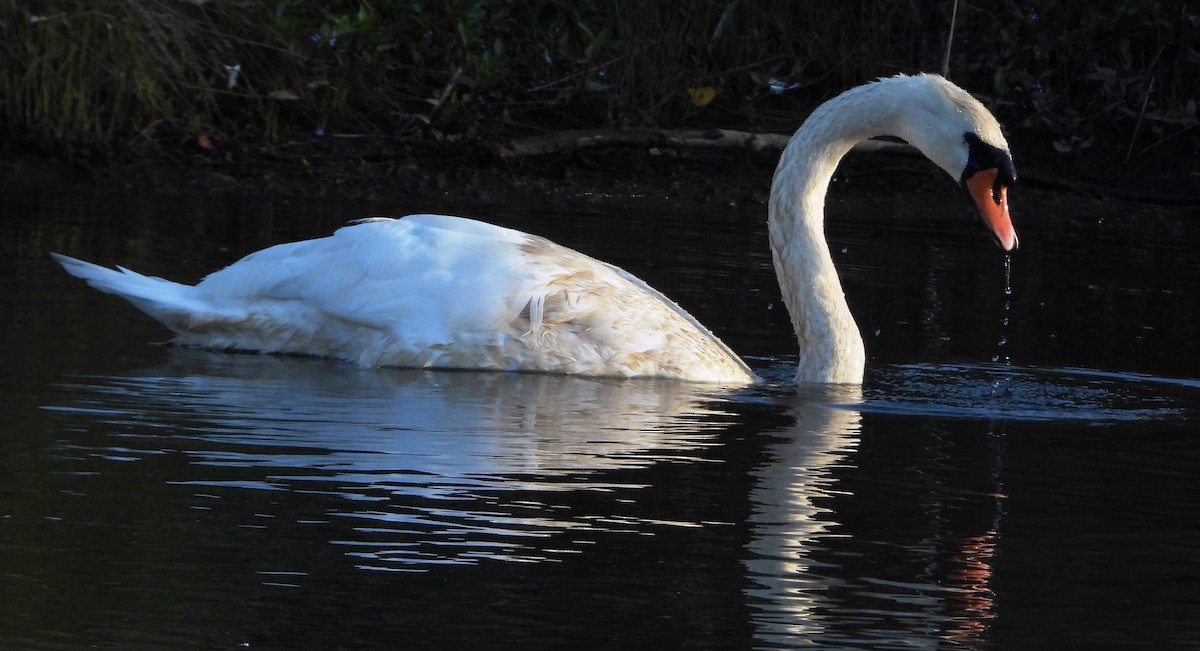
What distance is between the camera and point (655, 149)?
12.7 m

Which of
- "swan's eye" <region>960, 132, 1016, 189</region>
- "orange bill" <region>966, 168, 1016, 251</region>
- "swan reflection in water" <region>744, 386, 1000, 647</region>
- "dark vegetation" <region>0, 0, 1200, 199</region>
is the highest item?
"dark vegetation" <region>0, 0, 1200, 199</region>

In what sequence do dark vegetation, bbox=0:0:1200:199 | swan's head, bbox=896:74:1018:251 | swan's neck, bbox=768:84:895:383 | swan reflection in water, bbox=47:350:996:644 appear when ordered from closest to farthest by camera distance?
swan reflection in water, bbox=47:350:996:644, swan's head, bbox=896:74:1018:251, swan's neck, bbox=768:84:895:383, dark vegetation, bbox=0:0:1200:199

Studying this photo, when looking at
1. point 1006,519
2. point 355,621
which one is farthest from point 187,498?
point 1006,519

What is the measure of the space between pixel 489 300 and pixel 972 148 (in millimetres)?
1672

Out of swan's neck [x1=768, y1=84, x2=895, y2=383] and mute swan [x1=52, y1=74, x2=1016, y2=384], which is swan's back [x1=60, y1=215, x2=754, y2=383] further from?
swan's neck [x1=768, y1=84, x2=895, y2=383]

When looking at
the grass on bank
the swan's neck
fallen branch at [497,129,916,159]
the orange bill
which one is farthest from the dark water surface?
fallen branch at [497,129,916,159]

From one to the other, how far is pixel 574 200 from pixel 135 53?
107 inches

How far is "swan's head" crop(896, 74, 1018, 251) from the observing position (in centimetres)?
641

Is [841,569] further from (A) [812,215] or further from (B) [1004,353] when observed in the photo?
(B) [1004,353]

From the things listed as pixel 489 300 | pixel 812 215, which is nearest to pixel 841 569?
pixel 489 300

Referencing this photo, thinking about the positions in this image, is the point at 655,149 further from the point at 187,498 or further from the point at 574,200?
the point at 187,498

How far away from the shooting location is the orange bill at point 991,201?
21.1 ft

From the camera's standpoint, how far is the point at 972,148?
21.1ft

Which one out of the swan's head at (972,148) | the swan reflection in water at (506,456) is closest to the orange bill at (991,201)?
the swan's head at (972,148)
